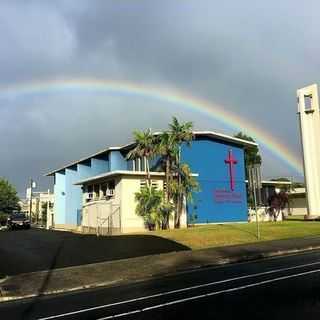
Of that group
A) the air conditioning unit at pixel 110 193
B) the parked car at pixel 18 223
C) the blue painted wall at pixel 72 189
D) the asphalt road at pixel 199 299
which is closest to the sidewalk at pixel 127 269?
the asphalt road at pixel 199 299

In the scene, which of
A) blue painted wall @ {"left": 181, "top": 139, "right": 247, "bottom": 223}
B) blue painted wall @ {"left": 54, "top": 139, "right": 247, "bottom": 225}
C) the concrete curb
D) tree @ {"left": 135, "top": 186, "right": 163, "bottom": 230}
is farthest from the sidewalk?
blue painted wall @ {"left": 54, "top": 139, "right": 247, "bottom": 225}

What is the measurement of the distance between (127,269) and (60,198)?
51231 mm

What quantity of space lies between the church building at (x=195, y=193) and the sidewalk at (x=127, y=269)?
50.0ft

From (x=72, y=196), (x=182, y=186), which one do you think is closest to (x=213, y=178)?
(x=182, y=186)

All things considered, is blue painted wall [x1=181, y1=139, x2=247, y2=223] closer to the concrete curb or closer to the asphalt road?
the concrete curb

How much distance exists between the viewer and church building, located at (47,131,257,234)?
1515 inches

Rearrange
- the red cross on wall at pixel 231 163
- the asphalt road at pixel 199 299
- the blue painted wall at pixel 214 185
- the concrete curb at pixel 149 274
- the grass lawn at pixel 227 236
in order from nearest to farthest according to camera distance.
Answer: the asphalt road at pixel 199 299, the concrete curb at pixel 149 274, the grass lawn at pixel 227 236, the blue painted wall at pixel 214 185, the red cross on wall at pixel 231 163

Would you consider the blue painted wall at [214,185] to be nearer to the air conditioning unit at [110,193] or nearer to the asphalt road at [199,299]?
the air conditioning unit at [110,193]

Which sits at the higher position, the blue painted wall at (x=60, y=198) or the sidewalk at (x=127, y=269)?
the blue painted wall at (x=60, y=198)

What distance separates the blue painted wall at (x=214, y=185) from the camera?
45.8 m

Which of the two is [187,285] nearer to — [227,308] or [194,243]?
[227,308]

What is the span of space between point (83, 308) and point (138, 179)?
92.5ft

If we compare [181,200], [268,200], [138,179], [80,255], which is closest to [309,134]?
[268,200]

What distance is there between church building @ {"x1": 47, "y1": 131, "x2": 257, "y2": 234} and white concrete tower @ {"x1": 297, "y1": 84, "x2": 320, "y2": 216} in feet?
20.5
